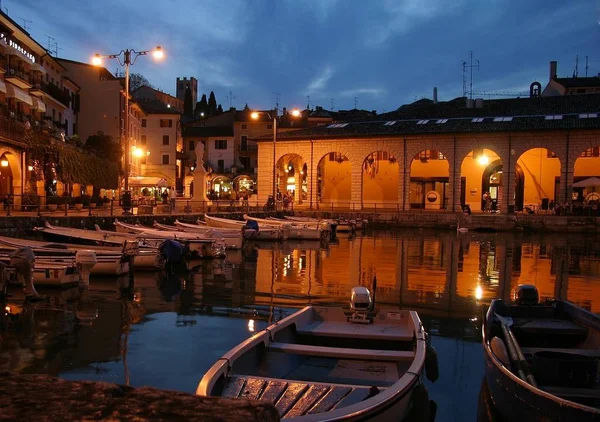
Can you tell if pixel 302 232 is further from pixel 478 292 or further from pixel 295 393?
pixel 295 393

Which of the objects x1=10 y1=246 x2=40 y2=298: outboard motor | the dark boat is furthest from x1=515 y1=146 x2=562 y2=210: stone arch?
x1=10 y1=246 x2=40 y2=298: outboard motor

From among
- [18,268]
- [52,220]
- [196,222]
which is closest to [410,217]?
[196,222]

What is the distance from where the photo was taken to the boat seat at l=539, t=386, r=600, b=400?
19.3 feet

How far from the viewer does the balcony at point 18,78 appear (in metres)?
35.2

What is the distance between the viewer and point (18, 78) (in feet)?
118

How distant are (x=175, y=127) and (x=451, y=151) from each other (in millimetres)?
35580

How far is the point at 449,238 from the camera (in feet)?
121

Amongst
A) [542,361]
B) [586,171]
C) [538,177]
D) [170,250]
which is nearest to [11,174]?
[170,250]

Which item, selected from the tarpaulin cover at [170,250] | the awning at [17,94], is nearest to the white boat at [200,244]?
the tarpaulin cover at [170,250]

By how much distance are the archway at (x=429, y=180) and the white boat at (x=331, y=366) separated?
43890 mm

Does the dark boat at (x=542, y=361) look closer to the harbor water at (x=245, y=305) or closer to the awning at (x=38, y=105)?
the harbor water at (x=245, y=305)

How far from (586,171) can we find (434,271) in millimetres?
33049

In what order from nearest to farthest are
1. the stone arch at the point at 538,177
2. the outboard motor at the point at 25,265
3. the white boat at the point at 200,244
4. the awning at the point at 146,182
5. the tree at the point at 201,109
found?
the outboard motor at the point at 25,265, the white boat at the point at 200,244, the awning at the point at 146,182, the stone arch at the point at 538,177, the tree at the point at 201,109

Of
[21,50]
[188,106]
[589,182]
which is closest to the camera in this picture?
[21,50]
